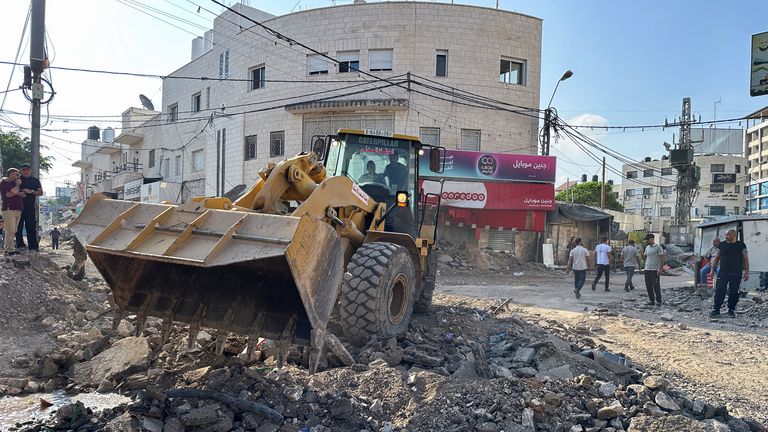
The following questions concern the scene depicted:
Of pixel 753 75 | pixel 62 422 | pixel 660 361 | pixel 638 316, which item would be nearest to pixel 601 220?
pixel 753 75

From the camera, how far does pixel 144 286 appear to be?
474 cm

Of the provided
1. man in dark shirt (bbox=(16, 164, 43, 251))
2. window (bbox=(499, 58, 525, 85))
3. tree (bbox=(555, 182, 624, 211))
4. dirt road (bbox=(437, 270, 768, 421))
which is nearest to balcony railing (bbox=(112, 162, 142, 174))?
window (bbox=(499, 58, 525, 85))

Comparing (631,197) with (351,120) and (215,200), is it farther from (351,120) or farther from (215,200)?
(215,200)

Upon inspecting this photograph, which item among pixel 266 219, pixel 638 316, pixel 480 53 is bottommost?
pixel 638 316

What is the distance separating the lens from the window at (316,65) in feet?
75.7

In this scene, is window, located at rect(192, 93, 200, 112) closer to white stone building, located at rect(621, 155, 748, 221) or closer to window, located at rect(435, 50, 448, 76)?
window, located at rect(435, 50, 448, 76)

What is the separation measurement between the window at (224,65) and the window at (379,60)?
814cm

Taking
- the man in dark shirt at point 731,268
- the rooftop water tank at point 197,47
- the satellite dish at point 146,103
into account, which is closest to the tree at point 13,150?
the satellite dish at point 146,103

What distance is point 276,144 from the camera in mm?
24062

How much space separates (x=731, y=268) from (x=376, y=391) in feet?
29.6

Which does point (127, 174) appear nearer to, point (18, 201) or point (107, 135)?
point (107, 135)

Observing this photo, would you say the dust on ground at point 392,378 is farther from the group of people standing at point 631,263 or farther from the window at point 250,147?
the window at point 250,147

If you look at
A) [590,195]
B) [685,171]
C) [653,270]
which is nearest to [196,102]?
[653,270]

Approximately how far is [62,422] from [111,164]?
154 ft
